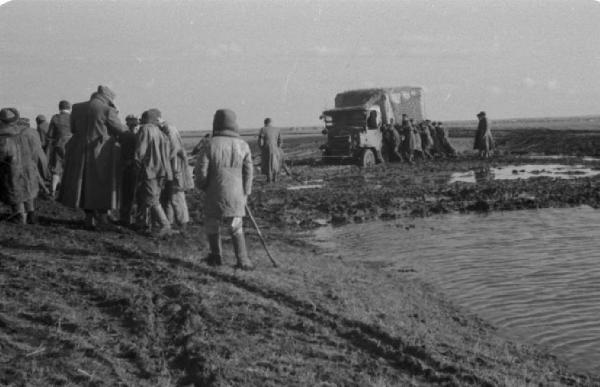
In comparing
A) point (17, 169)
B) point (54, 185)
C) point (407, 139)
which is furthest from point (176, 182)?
point (407, 139)

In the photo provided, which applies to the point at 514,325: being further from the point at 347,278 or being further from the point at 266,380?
the point at 266,380

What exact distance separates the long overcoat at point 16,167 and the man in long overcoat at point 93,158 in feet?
3.07

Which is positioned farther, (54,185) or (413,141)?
(413,141)

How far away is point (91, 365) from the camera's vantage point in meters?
4.07

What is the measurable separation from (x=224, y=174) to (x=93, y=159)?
2.42 metres

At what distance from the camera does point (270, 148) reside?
1916 centimetres

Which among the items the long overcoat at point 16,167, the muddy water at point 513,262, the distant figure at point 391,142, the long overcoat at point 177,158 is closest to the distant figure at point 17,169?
the long overcoat at point 16,167

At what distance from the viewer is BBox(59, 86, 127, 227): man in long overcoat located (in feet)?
27.0

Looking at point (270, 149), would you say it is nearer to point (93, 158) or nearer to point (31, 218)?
point (31, 218)

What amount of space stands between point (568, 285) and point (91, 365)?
5277 mm

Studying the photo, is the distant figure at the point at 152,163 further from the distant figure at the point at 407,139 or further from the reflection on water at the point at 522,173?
the distant figure at the point at 407,139

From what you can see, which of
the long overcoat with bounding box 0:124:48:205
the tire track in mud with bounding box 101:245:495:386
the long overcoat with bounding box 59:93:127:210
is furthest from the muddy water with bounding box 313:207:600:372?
the long overcoat with bounding box 0:124:48:205

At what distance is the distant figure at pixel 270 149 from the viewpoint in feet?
62.3

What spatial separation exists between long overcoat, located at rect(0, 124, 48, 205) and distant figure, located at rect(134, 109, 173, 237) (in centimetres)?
172
